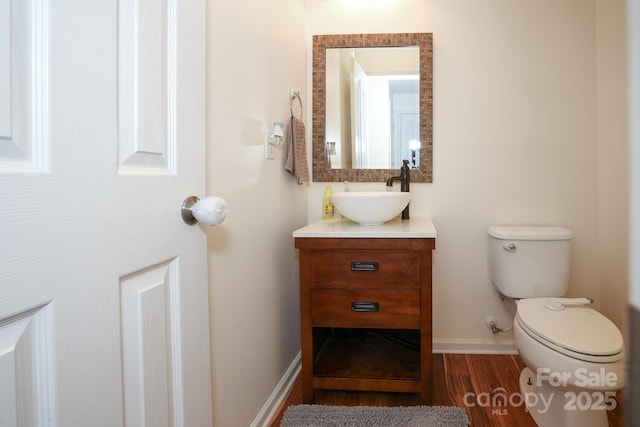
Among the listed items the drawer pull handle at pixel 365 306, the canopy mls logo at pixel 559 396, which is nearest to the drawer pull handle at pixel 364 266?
the drawer pull handle at pixel 365 306

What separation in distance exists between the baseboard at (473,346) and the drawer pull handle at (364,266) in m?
0.95

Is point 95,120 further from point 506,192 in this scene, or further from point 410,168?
point 506,192

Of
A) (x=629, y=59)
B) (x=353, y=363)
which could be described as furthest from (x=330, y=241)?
(x=629, y=59)

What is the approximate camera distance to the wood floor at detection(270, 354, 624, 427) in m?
1.58

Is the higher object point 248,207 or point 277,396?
point 248,207

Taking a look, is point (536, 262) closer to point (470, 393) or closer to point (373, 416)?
point (470, 393)

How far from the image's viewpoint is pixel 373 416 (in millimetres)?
1555

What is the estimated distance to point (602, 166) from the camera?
205 centimetres

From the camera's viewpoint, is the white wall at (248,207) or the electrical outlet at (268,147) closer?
the white wall at (248,207)

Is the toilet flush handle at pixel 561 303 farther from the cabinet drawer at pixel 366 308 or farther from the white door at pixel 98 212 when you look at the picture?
the white door at pixel 98 212

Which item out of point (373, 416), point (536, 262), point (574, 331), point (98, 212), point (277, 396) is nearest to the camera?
point (98, 212)

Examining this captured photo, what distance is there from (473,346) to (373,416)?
3.08 feet

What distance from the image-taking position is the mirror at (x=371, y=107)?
217 centimetres

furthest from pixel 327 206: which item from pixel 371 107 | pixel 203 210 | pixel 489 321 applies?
pixel 203 210
